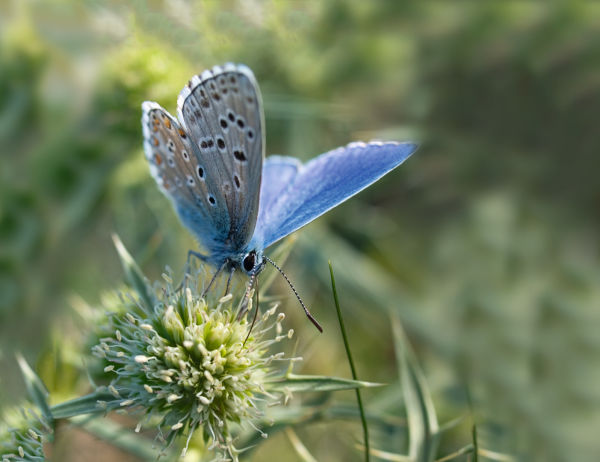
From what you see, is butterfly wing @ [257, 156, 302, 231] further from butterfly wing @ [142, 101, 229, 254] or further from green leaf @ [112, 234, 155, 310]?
green leaf @ [112, 234, 155, 310]

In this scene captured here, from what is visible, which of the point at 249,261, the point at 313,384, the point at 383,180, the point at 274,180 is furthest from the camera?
the point at 383,180

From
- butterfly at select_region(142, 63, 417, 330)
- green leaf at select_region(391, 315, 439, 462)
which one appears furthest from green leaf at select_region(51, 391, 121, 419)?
green leaf at select_region(391, 315, 439, 462)

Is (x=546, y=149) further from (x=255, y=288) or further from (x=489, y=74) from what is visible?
(x=255, y=288)

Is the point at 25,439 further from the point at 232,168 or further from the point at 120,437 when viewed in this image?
the point at 232,168

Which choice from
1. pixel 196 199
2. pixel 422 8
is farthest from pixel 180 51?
pixel 196 199

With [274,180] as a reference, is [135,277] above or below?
below

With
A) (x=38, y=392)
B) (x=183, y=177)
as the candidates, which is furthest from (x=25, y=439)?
(x=183, y=177)

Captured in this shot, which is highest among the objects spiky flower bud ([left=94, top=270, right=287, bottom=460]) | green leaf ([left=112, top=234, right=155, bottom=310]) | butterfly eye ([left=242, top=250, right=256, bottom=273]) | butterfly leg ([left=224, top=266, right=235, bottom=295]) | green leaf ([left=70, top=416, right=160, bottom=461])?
butterfly eye ([left=242, top=250, right=256, bottom=273])

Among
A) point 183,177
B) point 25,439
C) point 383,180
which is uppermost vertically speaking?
point 383,180
